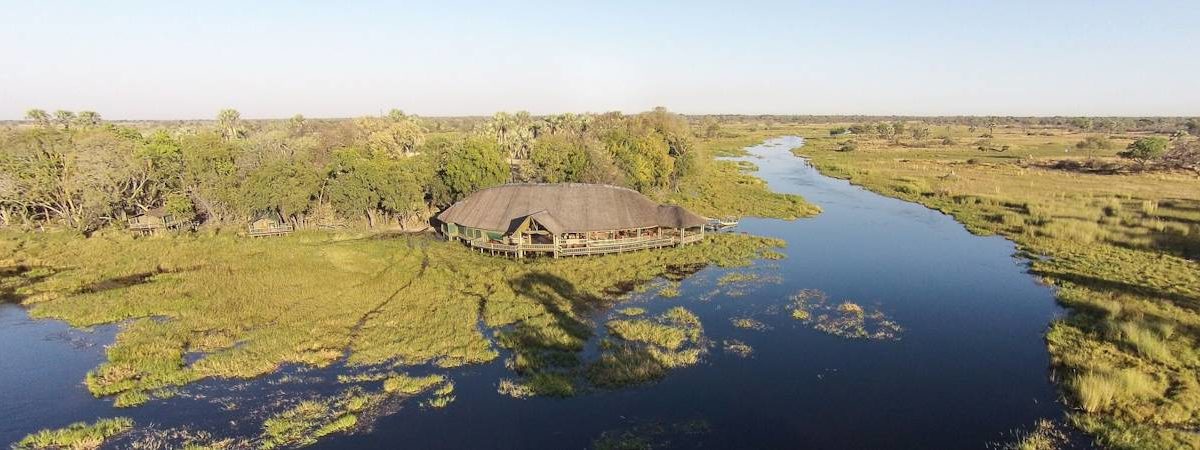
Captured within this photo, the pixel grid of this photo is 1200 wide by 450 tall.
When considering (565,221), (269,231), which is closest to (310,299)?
(565,221)

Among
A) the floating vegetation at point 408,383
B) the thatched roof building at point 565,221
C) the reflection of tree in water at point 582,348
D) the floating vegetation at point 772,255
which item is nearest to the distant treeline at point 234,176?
the thatched roof building at point 565,221

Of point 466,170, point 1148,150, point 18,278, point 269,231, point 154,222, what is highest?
point 466,170

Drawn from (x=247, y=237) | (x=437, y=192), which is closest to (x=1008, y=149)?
(x=437, y=192)

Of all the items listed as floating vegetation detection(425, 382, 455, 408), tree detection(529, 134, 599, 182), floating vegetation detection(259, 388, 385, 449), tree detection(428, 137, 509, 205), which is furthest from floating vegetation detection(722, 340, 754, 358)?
tree detection(529, 134, 599, 182)

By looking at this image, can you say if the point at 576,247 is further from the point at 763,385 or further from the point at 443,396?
the point at 763,385

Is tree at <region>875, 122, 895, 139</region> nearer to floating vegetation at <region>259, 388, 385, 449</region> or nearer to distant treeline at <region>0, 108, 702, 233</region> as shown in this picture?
distant treeline at <region>0, 108, 702, 233</region>

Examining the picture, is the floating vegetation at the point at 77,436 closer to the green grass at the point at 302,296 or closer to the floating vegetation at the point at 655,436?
the green grass at the point at 302,296

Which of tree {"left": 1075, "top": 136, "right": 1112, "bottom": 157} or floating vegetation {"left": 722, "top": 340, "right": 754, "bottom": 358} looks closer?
floating vegetation {"left": 722, "top": 340, "right": 754, "bottom": 358}
